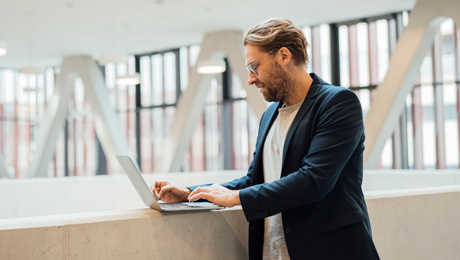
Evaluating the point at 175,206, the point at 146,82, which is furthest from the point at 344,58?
the point at 175,206

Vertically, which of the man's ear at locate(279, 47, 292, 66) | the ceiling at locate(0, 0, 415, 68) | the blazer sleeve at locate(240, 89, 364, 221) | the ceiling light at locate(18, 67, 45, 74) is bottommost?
the blazer sleeve at locate(240, 89, 364, 221)

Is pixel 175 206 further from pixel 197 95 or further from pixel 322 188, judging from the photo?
pixel 197 95

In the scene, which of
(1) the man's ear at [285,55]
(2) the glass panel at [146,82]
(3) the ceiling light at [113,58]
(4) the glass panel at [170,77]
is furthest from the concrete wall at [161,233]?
(2) the glass panel at [146,82]

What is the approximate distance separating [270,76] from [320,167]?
514 mm

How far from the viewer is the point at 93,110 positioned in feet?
56.6

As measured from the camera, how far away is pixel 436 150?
12.5 meters

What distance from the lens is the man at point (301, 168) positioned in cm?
190

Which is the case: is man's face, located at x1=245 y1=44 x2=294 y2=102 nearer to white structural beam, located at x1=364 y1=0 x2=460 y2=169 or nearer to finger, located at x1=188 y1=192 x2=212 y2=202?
finger, located at x1=188 y1=192 x2=212 y2=202

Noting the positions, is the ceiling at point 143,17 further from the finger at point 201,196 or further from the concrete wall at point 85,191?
the finger at point 201,196

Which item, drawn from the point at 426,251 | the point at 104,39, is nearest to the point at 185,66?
the point at 104,39

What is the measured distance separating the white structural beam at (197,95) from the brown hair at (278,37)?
11.2 m

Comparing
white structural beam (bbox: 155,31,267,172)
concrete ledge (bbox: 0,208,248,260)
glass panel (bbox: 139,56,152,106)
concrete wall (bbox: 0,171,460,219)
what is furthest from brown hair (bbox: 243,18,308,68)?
glass panel (bbox: 139,56,152,106)

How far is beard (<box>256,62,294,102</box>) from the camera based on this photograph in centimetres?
214

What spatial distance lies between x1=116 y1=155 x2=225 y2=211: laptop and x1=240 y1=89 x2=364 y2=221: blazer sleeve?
32 centimetres
